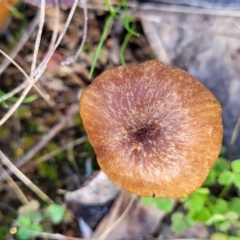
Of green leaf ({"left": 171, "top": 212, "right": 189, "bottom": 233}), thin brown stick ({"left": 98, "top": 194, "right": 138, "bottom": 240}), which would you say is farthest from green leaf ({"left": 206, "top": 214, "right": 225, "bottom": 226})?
thin brown stick ({"left": 98, "top": 194, "right": 138, "bottom": 240})

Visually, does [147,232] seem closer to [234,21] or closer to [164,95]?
[164,95]

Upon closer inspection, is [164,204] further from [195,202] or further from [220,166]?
[220,166]

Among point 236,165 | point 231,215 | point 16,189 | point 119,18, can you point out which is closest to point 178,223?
point 231,215

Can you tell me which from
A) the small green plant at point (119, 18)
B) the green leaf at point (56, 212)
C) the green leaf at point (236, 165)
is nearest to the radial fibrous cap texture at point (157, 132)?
the green leaf at point (236, 165)

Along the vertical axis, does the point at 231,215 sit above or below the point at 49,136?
below

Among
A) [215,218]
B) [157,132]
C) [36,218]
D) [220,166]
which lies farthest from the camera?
[36,218]

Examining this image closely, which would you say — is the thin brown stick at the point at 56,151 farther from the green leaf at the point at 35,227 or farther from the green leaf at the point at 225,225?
the green leaf at the point at 225,225
